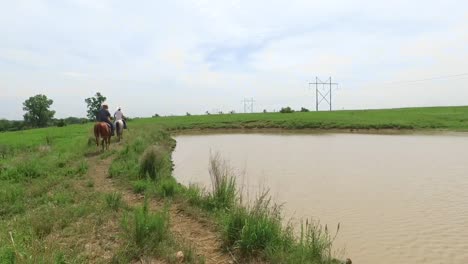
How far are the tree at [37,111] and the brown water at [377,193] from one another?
5451cm

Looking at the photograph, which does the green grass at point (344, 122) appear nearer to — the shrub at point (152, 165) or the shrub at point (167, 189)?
the shrub at point (152, 165)

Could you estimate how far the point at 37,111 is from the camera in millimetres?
66125

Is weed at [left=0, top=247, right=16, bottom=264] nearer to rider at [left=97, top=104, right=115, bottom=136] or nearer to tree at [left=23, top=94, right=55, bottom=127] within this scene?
rider at [left=97, top=104, right=115, bottom=136]

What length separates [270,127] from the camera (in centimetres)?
4200

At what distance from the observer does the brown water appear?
6930 mm

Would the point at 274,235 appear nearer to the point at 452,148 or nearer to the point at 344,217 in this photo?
the point at 344,217

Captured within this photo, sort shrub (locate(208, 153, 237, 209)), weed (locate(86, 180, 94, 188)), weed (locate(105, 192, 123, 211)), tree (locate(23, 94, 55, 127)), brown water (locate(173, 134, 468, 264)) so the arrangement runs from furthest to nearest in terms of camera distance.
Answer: tree (locate(23, 94, 55, 127)), weed (locate(86, 180, 94, 188)), shrub (locate(208, 153, 237, 209)), weed (locate(105, 192, 123, 211)), brown water (locate(173, 134, 468, 264))

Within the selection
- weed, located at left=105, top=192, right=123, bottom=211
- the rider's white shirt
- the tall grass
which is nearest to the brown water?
the tall grass

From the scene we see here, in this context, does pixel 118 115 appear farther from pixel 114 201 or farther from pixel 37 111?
pixel 37 111

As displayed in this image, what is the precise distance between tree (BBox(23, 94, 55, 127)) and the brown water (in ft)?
179

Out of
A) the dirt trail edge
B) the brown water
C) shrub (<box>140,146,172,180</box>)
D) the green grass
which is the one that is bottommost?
the brown water

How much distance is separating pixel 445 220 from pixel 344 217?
2.01 meters

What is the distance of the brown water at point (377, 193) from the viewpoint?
273 inches

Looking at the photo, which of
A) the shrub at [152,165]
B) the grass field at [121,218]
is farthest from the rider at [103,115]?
the shrub at [152,165]
